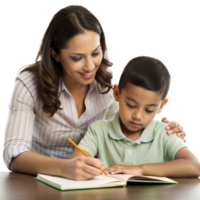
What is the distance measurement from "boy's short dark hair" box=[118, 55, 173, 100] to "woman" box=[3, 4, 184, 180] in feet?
0.78

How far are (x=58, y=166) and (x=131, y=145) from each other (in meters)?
0.47

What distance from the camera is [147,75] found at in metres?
1.75

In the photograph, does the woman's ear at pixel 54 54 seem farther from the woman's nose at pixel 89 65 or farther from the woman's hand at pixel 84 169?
the woman's hand at pixel 84 169

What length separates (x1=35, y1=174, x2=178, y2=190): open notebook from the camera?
4.49 feet

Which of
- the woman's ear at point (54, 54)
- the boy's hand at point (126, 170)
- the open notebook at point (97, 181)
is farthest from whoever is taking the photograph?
the woman's ear at point (54, 54)

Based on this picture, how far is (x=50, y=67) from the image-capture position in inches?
82.0

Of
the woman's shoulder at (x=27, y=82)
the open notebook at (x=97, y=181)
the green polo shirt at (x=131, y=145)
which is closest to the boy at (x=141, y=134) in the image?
the green polo shirt at (x=131, y=145)

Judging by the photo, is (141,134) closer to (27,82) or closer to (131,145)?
(131,145)

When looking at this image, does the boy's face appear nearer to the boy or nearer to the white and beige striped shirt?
the boy

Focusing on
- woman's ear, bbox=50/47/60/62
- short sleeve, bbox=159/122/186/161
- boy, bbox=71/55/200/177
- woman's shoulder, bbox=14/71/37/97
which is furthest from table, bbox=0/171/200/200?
woman's ear, bbox=50/47/60/62

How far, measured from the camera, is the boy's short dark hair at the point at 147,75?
5.72 ft

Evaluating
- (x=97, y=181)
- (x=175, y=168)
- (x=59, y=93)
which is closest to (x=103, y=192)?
(x=97, y=181)

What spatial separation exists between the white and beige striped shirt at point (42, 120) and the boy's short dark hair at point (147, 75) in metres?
0.44

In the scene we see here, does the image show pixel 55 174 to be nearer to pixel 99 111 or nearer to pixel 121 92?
pixel 121 92
